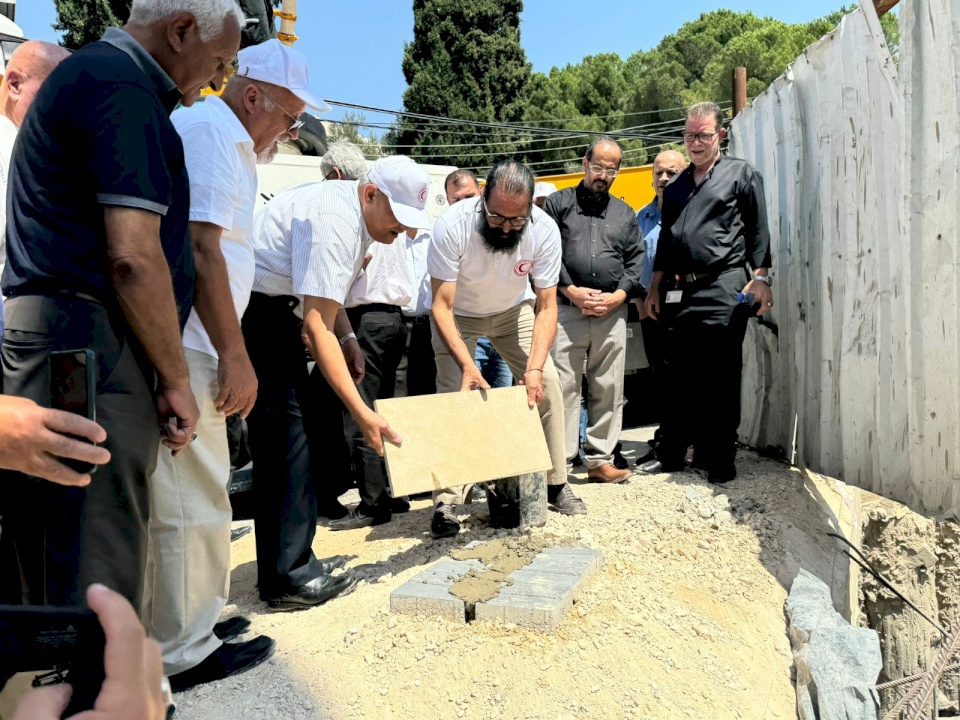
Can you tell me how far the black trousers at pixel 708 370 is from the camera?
14.8 ft

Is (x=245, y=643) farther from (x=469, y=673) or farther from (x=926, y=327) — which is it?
(x=926, y=327)

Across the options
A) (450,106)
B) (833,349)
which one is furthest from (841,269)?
(450,106)

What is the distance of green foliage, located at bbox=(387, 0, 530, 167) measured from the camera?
89.4ft

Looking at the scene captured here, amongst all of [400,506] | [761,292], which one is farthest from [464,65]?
[400,506]

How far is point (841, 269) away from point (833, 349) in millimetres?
415

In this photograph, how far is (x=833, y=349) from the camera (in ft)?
13.8

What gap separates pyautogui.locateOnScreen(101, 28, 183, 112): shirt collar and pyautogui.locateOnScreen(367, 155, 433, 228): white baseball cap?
3.58 feet

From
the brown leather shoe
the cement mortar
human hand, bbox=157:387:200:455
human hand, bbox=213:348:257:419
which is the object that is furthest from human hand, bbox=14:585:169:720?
the brown leather shoe

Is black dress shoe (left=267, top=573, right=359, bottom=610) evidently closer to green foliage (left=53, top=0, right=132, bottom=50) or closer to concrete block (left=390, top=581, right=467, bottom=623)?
concrete block (left=390, top=581, right=467, bottom=623)

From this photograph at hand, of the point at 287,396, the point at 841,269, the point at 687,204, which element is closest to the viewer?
the point at 287,396

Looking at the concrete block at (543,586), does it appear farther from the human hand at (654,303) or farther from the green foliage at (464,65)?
the green foliage at (464,65)

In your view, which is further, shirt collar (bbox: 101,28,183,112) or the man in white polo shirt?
the man in white polo shirt

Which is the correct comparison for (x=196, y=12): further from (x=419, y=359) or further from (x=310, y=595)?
(x=419, y=359)

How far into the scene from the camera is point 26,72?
2.96 m
